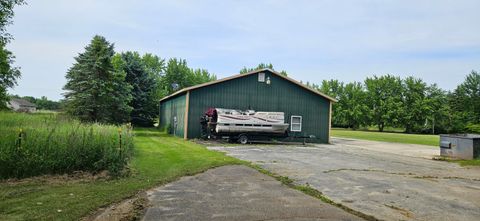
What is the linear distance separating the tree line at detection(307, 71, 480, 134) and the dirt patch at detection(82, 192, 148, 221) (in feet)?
224

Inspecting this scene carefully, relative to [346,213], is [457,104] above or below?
above

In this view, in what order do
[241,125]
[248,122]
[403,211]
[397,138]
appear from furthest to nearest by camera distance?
[397,138], [248,122], [241,125], [403,211]

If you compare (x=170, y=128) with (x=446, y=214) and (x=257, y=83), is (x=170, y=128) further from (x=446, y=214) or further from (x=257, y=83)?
(x=446, y=214)

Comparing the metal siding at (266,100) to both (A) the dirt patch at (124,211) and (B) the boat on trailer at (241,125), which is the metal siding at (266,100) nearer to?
(B) the boat on trailer at (241,125)

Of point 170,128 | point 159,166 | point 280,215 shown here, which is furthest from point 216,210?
point 170,128

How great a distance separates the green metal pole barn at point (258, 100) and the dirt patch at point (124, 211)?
16.4 m

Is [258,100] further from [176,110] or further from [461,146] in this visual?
[461,146]

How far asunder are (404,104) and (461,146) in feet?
190

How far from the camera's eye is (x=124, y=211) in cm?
566

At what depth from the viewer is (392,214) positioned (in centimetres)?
602

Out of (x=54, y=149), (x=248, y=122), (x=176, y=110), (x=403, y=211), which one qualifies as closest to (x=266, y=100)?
(x=248, y=122)

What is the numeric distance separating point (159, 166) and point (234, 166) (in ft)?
7.31

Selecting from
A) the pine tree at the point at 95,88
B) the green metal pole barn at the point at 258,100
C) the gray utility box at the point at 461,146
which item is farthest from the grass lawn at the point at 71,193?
the pine tree at the point at 95,88

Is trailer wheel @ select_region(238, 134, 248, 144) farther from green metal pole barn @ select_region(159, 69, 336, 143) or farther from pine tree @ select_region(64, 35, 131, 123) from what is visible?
pine tree @ select_region(64, 35, 131, 123)
